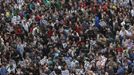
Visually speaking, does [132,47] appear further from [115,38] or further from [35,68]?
[35,68]

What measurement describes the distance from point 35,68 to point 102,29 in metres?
3.68

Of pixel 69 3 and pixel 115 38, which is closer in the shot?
pixel 115 38

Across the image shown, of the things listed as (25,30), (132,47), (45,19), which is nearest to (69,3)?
(45,19)

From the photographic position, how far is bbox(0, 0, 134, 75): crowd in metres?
14.5

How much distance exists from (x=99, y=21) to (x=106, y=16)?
0.44 meters

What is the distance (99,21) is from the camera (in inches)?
681

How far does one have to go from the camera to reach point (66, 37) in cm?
1634

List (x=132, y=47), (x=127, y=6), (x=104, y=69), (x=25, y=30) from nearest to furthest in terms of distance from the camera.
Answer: (x=104, y=69) → (x=132, y=47) → (x=25, y=30) → (x=127, y=6)

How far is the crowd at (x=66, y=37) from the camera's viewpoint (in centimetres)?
1449

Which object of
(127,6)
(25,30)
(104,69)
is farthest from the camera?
(127,6)

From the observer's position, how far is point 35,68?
14492mm

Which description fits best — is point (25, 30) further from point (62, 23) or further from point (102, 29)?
point (102, 29)

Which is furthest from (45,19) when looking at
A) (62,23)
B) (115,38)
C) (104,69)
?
(104,69)

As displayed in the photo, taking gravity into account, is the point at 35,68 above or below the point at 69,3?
below
